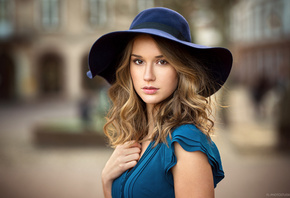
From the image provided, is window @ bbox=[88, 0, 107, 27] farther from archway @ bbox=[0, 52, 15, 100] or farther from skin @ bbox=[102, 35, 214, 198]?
skin @ bbox=[102, 35, 214, 198]

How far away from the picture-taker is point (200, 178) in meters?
1.39

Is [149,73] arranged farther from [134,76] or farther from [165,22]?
[165,22]

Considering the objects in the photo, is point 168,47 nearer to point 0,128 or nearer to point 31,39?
point 0,128

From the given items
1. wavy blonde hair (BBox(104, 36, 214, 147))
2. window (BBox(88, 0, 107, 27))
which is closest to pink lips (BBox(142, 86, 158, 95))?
wavy blonde hair (BBox(104, 36, 214, 147))

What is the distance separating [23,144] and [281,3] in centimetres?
2519

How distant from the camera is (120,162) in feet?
5.44

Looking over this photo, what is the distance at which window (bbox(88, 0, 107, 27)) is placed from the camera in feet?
67.6

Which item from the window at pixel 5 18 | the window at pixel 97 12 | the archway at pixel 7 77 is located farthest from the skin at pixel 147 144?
the window at pixel 5 18

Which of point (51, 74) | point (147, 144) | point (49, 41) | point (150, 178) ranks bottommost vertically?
point (150, 178)

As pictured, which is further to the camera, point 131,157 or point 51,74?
point 51,74

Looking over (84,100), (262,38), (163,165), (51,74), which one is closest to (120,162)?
(163,165)

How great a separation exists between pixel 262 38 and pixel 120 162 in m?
30.6

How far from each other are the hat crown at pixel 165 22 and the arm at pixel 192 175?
58 cm

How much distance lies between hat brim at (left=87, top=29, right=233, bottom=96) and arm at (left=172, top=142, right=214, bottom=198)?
42cm
